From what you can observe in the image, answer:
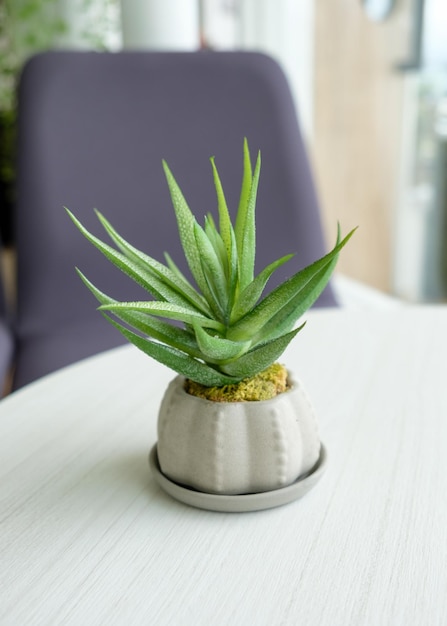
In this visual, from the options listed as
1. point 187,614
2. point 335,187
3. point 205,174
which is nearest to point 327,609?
point 187,614

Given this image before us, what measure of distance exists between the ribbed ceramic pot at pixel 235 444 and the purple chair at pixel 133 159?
84cm

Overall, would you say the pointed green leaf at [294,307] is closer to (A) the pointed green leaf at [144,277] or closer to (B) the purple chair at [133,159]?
(A) the pointed green leaf at [144,277]

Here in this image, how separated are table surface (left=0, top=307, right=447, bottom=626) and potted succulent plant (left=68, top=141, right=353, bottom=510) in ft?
0.10

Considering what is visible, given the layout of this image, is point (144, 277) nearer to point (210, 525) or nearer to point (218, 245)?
point (218, 245)

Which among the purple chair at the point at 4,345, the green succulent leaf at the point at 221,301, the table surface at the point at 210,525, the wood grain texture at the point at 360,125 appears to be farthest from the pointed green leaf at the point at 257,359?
the wood grain texture at the point at 360,125

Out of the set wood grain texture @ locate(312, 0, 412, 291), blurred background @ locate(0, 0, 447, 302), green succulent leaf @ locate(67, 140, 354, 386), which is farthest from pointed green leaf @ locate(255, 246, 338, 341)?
wood grain texture @ locate(312, 0, 412, 291)

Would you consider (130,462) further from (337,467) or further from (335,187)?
(335,187)

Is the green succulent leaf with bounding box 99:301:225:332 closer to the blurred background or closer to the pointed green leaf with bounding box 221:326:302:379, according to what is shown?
the pointed green leaf with bounding box 221:326:302:379

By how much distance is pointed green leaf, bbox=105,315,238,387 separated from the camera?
1.69 feet

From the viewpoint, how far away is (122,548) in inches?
19.6

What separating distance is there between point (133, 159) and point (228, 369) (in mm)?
989

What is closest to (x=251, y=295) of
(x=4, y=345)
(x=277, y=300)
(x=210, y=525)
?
(x=277, y=300)

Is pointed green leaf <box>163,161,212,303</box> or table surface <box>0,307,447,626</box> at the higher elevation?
pointed green leaf <box>163,161,212,303</box>

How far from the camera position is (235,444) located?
521 millimetres
